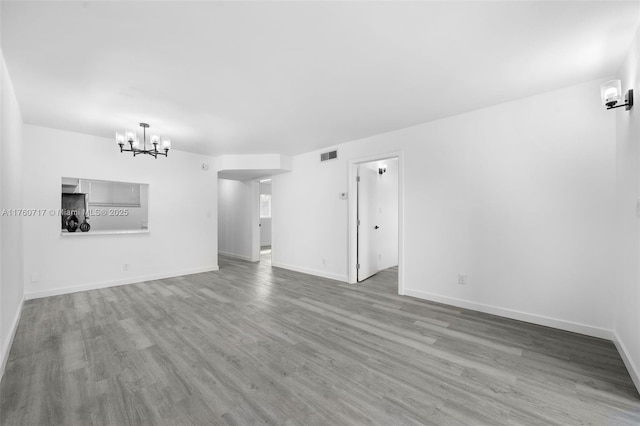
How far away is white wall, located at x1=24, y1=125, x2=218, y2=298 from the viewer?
4.05 m

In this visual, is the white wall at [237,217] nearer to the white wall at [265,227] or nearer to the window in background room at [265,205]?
the white wall at [265,227]

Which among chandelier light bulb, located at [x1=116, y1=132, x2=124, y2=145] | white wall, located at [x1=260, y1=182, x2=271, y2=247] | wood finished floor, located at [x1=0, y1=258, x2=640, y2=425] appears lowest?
wood finished floor, located at [x1=0, y1=258, x2=640, y2=425]

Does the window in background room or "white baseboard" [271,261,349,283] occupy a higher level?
the window in background room

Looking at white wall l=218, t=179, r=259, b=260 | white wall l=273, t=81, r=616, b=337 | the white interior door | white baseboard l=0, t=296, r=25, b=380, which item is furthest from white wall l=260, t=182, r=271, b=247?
white baseboard l=0, t=296, r=25, b=380

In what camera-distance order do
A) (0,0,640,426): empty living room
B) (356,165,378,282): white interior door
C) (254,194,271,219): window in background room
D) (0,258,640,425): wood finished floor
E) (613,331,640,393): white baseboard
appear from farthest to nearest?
(254,194,271,219): window in background room, (356,165,378,282): white interior door, (613,331,640,393): white baseboard, (0,0,640,426): empty living room, (0,258,640,425): wood finished floor

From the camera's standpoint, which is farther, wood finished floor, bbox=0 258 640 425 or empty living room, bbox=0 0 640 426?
empty living room, bbox=0 0 640 426

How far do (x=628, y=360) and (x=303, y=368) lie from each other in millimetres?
2632

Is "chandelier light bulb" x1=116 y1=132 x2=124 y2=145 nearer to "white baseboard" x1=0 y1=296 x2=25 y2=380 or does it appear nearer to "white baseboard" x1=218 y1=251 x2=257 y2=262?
"white baseboard" x1=0 y1=296 x2=25 y2=380

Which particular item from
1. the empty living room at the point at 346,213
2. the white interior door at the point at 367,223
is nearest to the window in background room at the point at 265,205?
the empty living room at the point at 346,213

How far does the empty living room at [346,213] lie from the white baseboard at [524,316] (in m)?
0.02

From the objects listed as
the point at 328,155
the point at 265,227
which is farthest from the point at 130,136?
the point at 265,227

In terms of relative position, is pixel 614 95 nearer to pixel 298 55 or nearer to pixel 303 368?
pixel 298 55

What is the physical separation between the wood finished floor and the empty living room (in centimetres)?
2

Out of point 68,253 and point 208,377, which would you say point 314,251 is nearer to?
point 208,377
